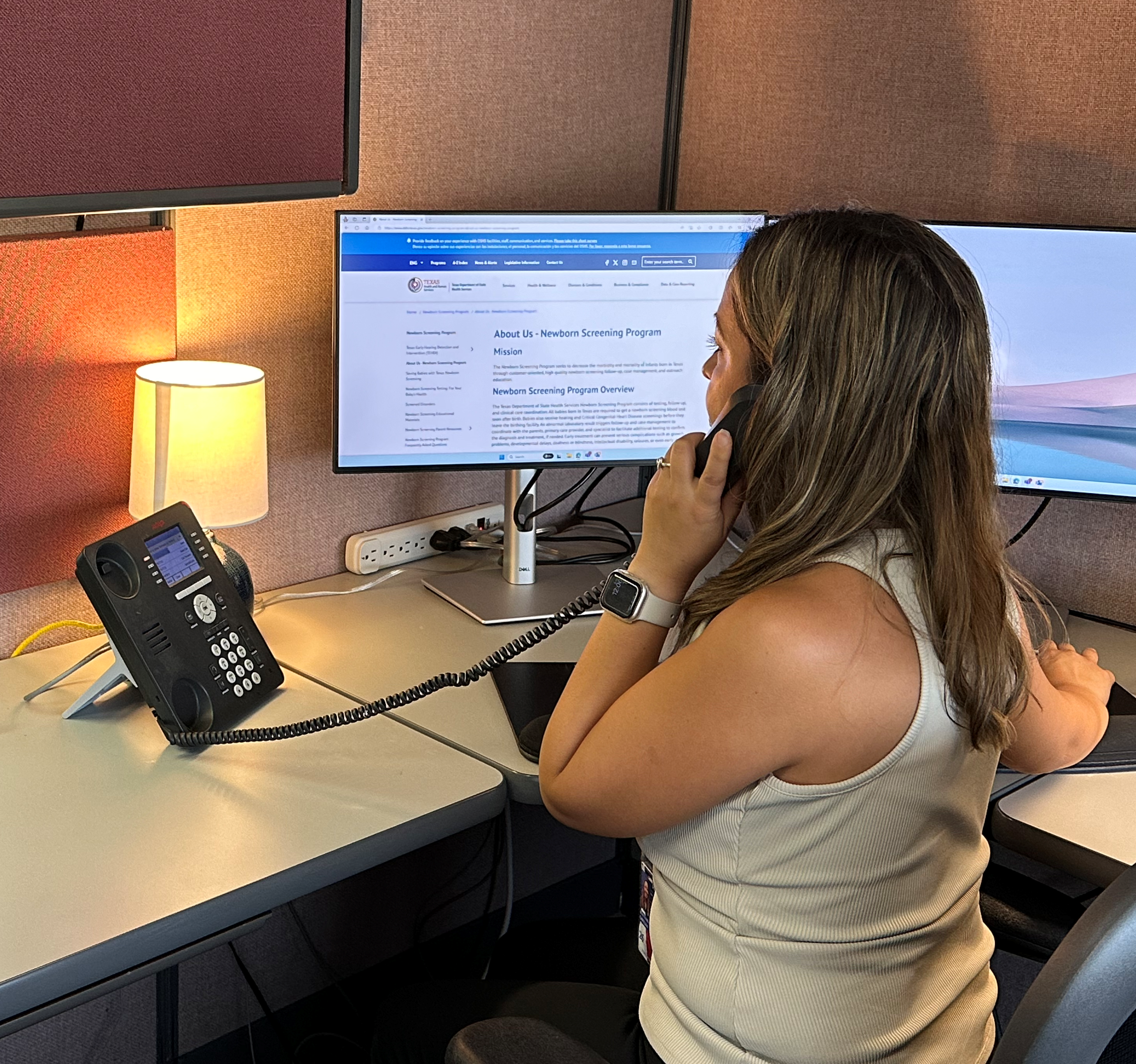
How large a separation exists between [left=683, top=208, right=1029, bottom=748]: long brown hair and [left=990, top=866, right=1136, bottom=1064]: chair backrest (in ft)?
0.88

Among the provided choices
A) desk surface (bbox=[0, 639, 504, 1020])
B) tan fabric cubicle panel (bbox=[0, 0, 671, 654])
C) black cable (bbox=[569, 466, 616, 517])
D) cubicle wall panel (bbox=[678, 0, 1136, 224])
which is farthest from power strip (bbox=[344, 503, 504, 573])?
cubicle wall panel (bbox=[678, 0, 1136, 224])

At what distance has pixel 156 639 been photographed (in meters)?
1.29

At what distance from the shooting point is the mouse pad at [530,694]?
1278 millimetres

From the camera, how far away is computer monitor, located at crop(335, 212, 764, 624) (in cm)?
154

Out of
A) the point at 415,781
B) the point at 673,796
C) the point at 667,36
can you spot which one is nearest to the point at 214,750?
the point at 415,781

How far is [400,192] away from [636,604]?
2.76ft

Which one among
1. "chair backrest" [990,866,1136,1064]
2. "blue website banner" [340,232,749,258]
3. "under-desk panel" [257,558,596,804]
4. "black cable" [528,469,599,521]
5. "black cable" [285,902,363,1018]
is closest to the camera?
"chair backrest" [990,866,1136,1064]

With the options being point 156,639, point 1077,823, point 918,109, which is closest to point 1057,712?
point 1077,823

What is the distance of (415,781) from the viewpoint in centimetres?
121

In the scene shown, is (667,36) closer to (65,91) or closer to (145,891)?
(65,91)

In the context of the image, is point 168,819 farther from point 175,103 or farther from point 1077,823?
point 1077,823

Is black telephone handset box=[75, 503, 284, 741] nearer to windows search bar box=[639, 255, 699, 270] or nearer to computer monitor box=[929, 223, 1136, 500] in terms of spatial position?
windows search bar box=[639, 255, 699, 270]

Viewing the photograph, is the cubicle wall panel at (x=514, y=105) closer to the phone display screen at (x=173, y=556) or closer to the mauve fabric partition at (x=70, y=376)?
the mauve fabric partition at (x=70, y=376)

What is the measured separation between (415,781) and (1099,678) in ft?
2.25
